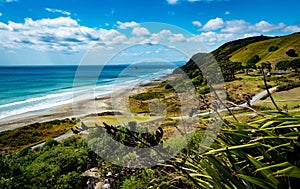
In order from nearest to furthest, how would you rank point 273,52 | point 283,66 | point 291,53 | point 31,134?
point 31,134, point 283,66, point 291,53, point 273,52

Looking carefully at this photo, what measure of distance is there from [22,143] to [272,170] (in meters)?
30.1

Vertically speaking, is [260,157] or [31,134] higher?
[260,157]

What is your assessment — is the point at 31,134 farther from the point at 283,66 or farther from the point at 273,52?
the point at 273,52

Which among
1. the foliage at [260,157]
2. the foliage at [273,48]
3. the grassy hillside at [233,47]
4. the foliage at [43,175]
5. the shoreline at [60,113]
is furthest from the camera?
the grassy hillside at [233,47]

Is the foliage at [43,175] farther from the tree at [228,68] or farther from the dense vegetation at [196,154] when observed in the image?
the tree at [228,68]

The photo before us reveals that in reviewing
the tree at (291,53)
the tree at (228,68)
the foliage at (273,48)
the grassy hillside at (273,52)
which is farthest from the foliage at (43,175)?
the foliage at (273,48)

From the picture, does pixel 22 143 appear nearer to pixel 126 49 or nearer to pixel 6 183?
pixel 6 183

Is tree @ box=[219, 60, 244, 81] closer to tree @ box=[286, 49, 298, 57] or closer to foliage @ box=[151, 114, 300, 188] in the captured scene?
foliage @ box=[151, 114, 300, 188]

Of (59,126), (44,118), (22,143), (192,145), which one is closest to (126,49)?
(192,145)

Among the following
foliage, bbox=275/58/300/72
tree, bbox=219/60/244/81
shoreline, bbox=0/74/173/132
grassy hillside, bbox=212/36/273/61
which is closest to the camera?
tree, bbox=219/60/244/81

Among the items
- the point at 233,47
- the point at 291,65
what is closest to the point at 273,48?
the point at 291,65

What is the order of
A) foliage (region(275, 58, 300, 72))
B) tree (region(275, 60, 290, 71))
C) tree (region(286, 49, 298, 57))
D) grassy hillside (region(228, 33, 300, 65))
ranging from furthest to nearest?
grassy hillside (region(228, 33, 300, 65))
tree (region(286, 49, 298, 57))
tree (region(275, 60, 290, 71))
foliage (region(275, 58, 300, 72))

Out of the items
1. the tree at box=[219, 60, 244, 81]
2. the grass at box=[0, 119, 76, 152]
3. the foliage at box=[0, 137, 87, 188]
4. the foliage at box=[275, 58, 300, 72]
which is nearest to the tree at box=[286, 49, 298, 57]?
the foliage at box=[275, 58, 300, 72]

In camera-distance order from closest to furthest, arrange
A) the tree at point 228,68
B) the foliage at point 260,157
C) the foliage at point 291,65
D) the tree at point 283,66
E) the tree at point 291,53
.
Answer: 1. the foliage at point 260,157
2. the tree at point 228,68
3. the foliage at point 291,65
4. the tree at point 283,66
5. the tree at point 291,53
